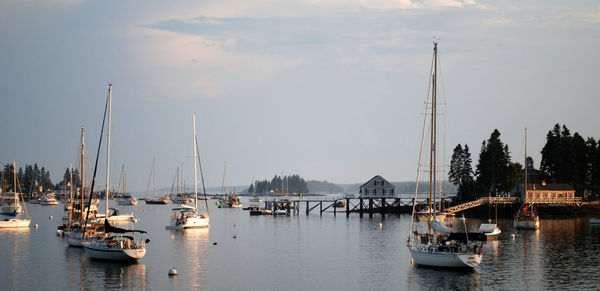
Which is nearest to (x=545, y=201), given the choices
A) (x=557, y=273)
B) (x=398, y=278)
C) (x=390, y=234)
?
(x=390, y=234)

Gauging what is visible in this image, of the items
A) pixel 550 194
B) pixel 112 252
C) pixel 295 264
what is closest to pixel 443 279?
pixel 295 264

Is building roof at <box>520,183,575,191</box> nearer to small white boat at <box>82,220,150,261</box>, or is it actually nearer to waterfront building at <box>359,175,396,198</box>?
waterfront building at <box>359,175,396,198</box>

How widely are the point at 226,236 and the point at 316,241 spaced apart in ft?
47.4

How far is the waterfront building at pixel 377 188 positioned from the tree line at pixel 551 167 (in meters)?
16.1

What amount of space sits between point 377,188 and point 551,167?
129 ft

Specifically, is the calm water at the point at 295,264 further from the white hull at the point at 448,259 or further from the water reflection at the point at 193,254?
the white hull at the point at 448,259

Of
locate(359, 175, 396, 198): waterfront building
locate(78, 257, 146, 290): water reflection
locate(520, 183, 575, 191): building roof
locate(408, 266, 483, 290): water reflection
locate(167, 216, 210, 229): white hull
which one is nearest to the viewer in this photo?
locate(408, 266, 483, 290): water reflection

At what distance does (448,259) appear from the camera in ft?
167

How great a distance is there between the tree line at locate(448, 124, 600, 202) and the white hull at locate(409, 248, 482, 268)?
3339 inches

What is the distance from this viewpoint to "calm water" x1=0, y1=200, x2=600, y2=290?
1873 inches

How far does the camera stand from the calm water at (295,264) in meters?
47.6

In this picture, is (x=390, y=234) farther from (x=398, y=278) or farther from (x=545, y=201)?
(x=545, y=201)

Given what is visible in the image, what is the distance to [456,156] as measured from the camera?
14675 centimetres

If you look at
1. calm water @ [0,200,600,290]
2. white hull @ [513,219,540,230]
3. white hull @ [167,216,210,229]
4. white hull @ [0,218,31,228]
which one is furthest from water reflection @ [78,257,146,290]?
white hull @ [513,219,540,230]
